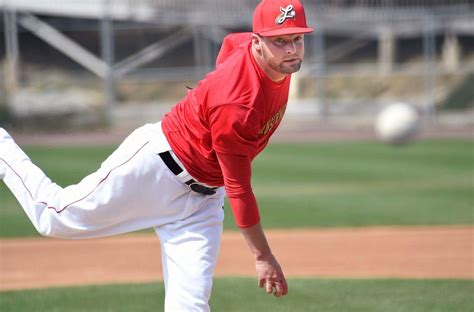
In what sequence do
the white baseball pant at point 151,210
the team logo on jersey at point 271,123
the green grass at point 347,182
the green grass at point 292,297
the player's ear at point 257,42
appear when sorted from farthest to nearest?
the green grass at point 347,182 < the green grass at point 292,297 < the white baseball pant at point 151,210 < the team logo on jersey at point 271,123 < the player's ear at point 257,42

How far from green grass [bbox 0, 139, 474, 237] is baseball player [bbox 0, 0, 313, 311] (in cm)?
709

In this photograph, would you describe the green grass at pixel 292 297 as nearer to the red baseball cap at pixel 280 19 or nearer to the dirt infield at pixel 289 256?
the dirt infield at pixel 289 256

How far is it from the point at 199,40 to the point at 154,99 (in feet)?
10.5

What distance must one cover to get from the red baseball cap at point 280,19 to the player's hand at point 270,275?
3.71 feet

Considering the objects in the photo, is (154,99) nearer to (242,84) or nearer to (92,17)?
(92,17)

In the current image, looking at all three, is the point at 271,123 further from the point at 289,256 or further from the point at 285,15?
the point at 289,256

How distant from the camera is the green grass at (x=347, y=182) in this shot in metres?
12.3

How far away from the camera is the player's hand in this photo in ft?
14.1

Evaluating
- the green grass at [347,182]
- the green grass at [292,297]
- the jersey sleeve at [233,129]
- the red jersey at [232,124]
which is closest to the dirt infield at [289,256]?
the green grass at [292,297]

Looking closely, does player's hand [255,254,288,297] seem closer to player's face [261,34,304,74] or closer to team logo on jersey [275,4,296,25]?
player's face [261,34,304,74]

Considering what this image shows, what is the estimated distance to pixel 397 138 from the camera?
20.0m

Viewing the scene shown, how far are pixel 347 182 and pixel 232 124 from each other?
11.9 m

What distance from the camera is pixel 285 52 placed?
13.5 feet

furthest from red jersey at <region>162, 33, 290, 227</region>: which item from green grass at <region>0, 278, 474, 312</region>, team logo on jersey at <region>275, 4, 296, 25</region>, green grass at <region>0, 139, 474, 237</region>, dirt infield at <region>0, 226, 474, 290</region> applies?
green grass at <region>0, 139, 474, 237</region>
